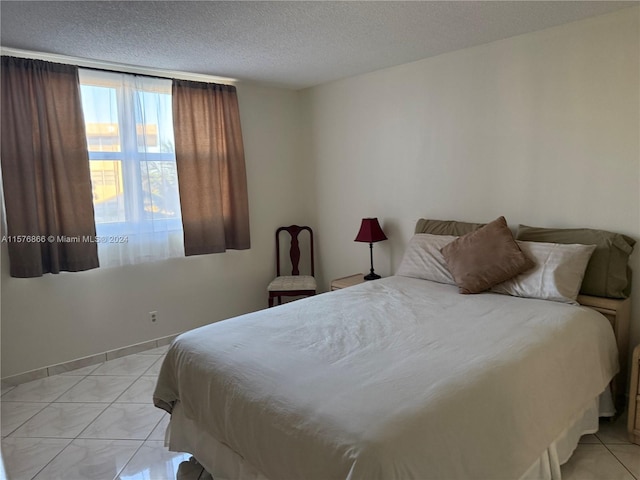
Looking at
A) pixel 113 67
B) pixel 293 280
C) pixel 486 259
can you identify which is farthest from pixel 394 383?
pixel 113 67

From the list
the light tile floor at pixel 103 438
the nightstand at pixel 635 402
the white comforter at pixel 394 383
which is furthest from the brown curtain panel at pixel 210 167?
the nightstand at pixel 635 402

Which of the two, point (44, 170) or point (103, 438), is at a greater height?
point (44, 170)

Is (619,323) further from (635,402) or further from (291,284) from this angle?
(291,284)

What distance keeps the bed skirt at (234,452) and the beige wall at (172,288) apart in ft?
5.34

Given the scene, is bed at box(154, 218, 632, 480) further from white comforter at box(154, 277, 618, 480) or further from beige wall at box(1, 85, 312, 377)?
beige wall at box(1, 85, 312, 377)

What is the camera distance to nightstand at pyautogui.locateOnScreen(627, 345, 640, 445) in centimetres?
224

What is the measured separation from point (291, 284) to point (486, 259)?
6.38ft

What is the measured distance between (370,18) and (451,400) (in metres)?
2.10

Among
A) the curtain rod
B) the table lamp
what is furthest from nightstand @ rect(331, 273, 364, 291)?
the curtain rod

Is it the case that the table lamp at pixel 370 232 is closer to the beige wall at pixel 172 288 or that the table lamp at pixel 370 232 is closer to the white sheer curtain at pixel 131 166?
the beige wall at pixel 172 288

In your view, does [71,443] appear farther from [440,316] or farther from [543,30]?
[543,30]

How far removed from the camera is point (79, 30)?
2.59m

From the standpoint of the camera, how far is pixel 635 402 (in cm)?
227

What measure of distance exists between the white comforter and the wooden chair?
139 cm
